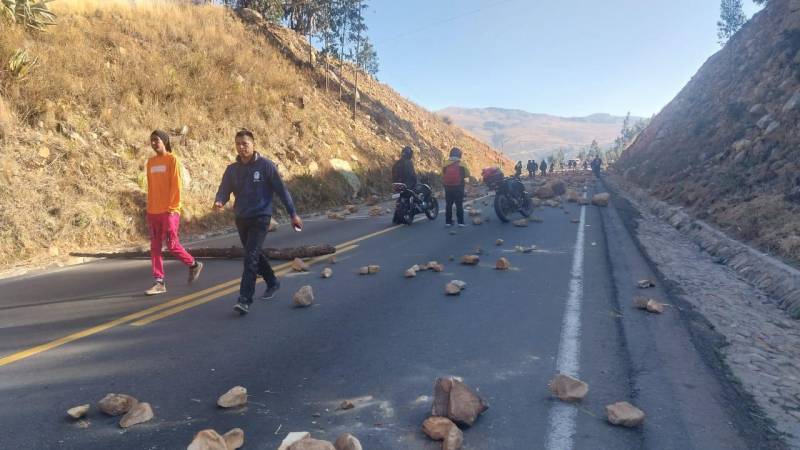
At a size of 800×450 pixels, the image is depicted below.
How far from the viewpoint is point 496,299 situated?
19.3 ft

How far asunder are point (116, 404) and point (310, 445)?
1451 mm

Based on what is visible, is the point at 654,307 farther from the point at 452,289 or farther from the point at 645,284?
the point at 452,289

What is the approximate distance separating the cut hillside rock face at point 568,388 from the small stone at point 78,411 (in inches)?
118

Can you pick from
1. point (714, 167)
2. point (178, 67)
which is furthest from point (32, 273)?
point (714, 167)

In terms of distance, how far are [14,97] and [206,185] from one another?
178 inches

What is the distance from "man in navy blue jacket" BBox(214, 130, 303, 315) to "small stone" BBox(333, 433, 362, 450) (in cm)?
303

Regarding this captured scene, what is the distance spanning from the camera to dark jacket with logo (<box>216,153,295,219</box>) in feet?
18.2

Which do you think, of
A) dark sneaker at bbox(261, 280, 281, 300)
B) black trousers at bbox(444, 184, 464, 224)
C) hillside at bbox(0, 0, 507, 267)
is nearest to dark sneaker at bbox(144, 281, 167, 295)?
dark sneaker at bbox(261, 280, 281, 300)

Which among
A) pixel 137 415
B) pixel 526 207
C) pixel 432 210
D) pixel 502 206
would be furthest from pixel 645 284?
pixel 432 210

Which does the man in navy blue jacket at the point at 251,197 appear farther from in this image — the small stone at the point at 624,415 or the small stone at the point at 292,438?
the small stone at the point at 624,415

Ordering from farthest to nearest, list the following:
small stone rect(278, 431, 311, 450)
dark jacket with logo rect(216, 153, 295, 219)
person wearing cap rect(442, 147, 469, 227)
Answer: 1. person wearing cap rect(442, 147, 469, 227)
2. dark jacket with logo rect(216, 153, 295, 219)
3. small stone rect(278, 431, 311, 450)

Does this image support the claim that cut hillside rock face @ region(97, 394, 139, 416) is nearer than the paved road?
No

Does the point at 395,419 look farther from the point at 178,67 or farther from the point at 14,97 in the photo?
the point at 178,67

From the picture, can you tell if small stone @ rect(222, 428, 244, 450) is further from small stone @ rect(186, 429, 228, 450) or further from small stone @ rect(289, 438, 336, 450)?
small stone @ rect(289, 438, 336, 450)
